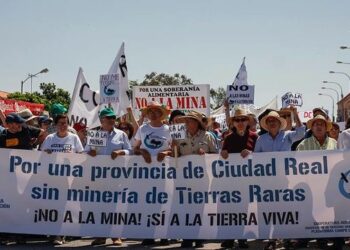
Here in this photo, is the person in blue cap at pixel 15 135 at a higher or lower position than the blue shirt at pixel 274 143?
higher

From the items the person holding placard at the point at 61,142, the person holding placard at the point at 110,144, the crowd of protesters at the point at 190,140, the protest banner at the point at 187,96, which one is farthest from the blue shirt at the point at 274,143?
the protest banner at the point at 187,96

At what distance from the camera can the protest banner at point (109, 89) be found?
12093 mm

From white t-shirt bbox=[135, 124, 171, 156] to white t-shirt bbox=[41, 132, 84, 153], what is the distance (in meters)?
1.02

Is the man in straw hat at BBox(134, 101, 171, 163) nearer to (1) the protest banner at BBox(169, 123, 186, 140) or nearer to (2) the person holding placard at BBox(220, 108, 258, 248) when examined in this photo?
(1) the protest banner at BBox(169, 123, 186, 140)

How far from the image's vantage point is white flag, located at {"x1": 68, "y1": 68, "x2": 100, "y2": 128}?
40.2ft

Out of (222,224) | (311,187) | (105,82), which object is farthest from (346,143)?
(105,82)

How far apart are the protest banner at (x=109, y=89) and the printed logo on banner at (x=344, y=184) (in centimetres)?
549

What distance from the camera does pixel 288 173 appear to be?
26.2ft

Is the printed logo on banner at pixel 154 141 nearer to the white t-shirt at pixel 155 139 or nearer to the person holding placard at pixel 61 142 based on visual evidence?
the white t-shirt at pixel 155 139

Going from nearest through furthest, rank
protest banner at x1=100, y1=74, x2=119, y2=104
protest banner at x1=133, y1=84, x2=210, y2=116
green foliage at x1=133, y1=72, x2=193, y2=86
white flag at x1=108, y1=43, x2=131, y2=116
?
protest banner at x1=100, y1=74, x2=119, y2=104, white flag at x1=108, y1=43, x2=131, y2=116, protest banner at x1=133, y1=84, x2=210, y2=116, green foliage at x1=133, y1=72, x2=193, y2=86

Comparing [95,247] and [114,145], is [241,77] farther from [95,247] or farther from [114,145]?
[95,247]

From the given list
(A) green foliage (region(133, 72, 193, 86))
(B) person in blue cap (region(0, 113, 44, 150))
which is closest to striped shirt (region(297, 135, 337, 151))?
(B) person in blue cap (region(0, 113, 44, 150))

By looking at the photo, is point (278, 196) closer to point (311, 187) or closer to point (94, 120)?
point (311, 187)

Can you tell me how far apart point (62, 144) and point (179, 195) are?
190 centimetres
